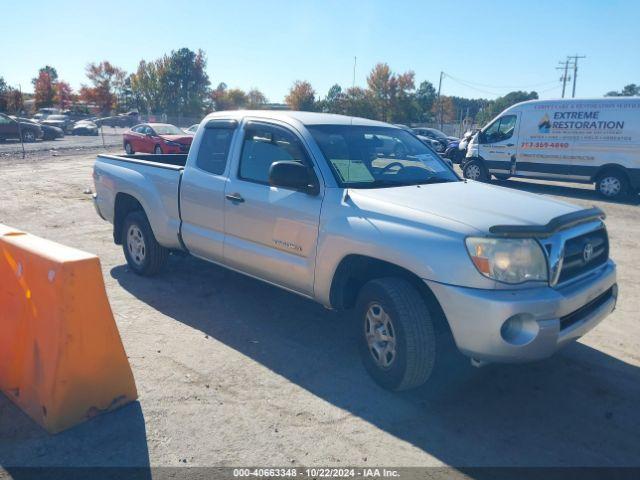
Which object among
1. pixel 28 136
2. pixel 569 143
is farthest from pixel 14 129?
pixel 569 143

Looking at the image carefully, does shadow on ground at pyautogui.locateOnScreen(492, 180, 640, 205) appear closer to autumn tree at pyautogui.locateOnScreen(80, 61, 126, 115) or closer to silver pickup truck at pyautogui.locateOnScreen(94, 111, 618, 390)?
silver pickup truck at pyautogui.locateOnScreen(94, 111, 618, 390)

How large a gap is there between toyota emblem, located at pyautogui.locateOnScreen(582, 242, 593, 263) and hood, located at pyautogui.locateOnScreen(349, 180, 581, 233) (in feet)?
0.89

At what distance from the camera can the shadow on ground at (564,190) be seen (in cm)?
1364

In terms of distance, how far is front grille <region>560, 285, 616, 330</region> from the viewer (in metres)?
3.38

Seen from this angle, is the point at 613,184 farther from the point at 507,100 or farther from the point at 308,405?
the point at 507,100

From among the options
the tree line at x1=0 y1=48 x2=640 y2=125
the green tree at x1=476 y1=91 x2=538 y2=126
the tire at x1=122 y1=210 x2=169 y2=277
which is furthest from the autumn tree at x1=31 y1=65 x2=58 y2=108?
the tire at x1=122 y1=210 x2=169 y2=277

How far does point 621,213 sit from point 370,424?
407 inches

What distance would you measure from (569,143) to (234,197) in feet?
39.0

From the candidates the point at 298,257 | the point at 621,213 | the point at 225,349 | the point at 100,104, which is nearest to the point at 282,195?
the point at 298,257

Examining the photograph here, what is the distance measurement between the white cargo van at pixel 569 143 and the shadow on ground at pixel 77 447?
13.3 metres

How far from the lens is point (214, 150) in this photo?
17.0ft

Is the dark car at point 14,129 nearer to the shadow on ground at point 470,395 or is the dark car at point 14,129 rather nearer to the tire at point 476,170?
the tire at point 476,170

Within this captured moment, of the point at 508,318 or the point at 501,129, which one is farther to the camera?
the point at 501,129

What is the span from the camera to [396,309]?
11.5ft
